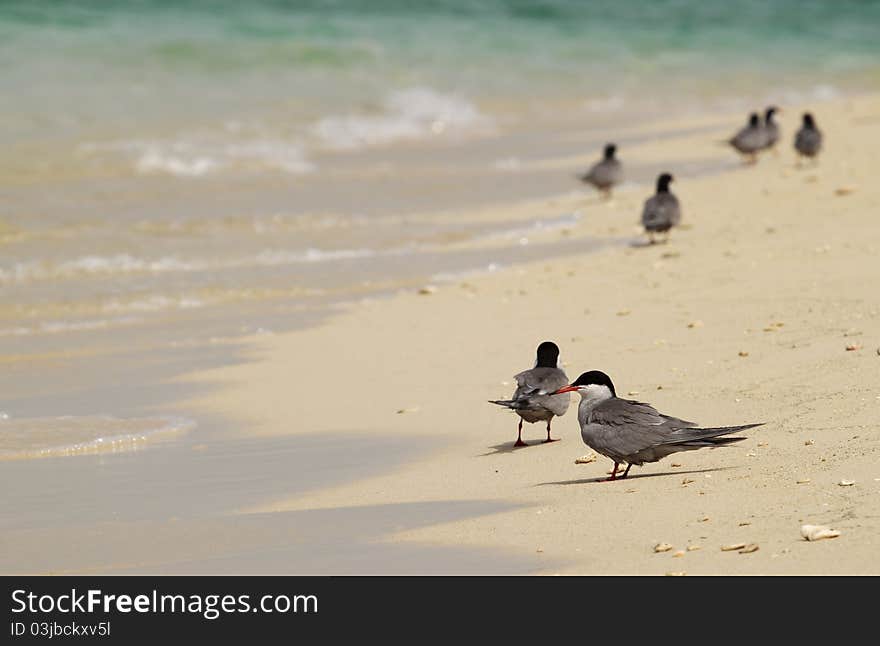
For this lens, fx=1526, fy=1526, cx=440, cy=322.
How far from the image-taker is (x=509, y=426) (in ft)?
28.1

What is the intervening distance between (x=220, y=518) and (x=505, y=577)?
1.70m

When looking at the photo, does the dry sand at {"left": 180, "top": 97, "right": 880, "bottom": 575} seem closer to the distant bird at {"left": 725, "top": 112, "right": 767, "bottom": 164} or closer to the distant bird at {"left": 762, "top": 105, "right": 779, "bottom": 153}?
the distant bird at {"left": 725, "top": 112, "right": 767, "bottom": 164}

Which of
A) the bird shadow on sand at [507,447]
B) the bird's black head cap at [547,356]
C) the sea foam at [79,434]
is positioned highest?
the bird's black head cap at [547,356]

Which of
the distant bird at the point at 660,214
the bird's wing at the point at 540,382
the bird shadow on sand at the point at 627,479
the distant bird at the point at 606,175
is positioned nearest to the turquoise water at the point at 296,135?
the distant bird at the point at 660,214

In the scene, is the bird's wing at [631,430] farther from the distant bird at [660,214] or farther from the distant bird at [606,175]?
the distant bird at [606,175]

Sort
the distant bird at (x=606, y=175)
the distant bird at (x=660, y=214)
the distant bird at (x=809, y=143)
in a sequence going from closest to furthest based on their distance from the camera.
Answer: the distant bird at (x=660, y=214)
the distant bird at (x=606, y=175)
the distant bird at (x=809, y=143)

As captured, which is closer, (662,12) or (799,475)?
(799,475)

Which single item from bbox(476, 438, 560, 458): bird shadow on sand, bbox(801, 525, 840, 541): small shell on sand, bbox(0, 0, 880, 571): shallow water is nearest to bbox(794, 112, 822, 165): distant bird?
bbox(0, 0, 880, 571): shallow water

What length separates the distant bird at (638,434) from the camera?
275 inches

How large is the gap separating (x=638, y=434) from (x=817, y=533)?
5.03ft

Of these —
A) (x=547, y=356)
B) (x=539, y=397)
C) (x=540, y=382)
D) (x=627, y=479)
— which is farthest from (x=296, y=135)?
(x=627, y=479)

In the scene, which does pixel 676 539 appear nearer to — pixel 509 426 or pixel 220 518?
pixel 220 518

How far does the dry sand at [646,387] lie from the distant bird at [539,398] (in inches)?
6.5
